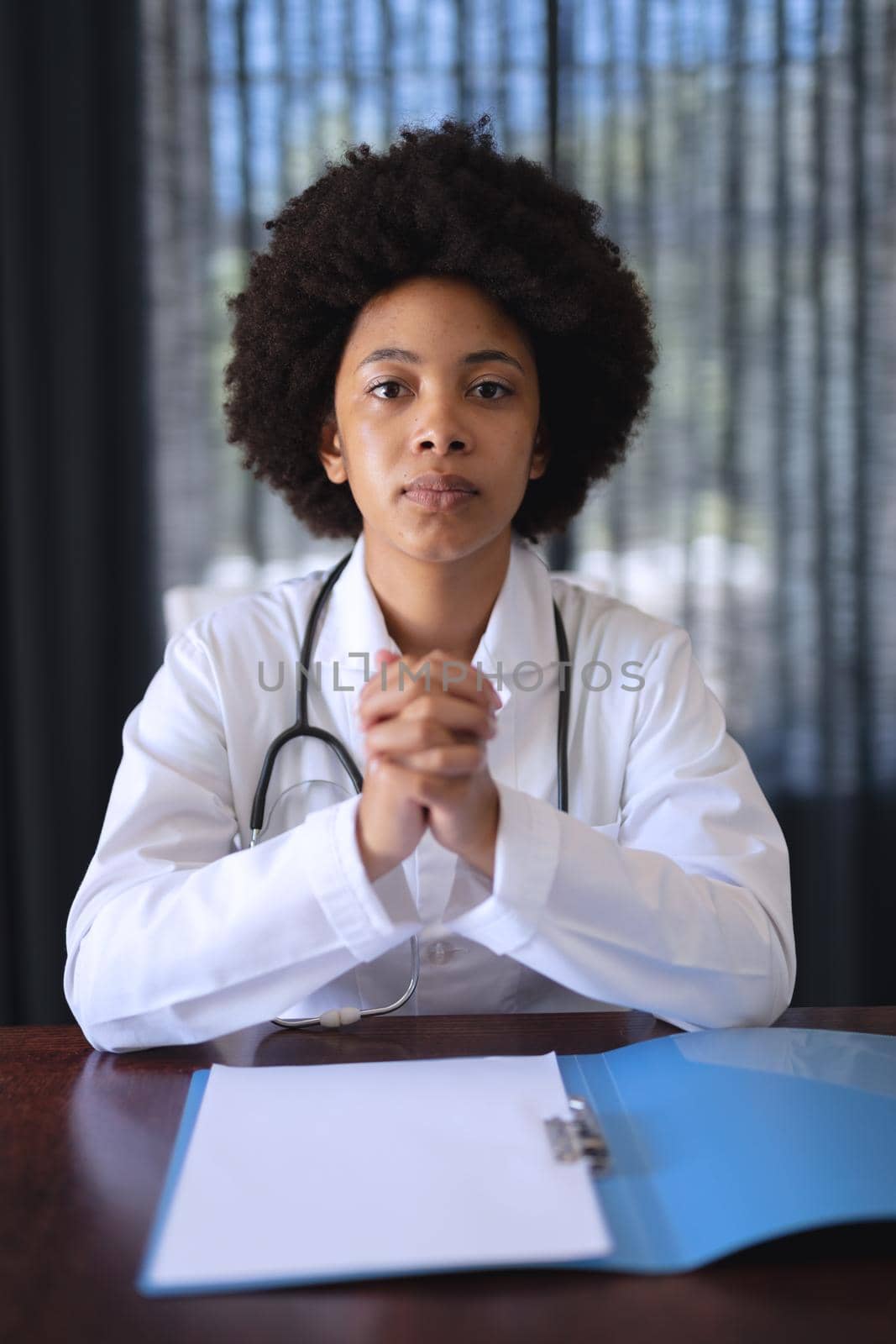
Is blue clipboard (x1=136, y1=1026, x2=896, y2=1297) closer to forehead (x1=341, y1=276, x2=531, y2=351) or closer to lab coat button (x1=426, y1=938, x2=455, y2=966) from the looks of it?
lab coat button (x1=426, y1=938, x2=455, y2=966)

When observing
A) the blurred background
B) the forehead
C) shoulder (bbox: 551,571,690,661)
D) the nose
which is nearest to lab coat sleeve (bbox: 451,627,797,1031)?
shoulder (bbox: 551,571,690,661)

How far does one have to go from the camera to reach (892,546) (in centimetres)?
280

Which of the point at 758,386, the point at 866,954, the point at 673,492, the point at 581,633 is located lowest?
the point at 866,954

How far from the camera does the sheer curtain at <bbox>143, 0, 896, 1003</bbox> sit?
2639 mm

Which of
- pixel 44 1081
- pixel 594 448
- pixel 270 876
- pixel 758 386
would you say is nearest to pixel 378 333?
pixel 594 448

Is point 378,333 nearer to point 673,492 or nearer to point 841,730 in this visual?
point 673,492

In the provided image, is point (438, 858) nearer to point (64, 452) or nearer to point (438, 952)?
point (438, 952)

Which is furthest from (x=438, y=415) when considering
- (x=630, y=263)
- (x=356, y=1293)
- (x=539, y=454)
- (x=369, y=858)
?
(x=630, y=263)

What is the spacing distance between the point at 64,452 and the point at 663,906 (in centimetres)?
197

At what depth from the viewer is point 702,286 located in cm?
276

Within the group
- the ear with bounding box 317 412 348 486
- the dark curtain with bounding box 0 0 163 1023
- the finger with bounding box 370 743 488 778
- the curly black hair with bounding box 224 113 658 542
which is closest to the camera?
the finger with bounding box 370 743 488 778

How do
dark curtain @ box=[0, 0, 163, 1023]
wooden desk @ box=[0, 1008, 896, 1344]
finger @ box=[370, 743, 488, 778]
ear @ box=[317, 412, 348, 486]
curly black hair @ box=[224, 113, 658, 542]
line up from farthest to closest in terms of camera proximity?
dark curtain @ box=[0, 0, 163, 1023] → ear @ box=[317, 412, 348, 486] → curly black hair @ box=[224, 113, 658, 542] → finger @ box=[370, 743, 488, 778] → wooden desk @ box=[0, 1008, 896, 1344]

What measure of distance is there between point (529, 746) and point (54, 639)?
1587mm

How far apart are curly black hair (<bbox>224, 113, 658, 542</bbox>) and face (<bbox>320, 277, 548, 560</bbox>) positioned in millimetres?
51
